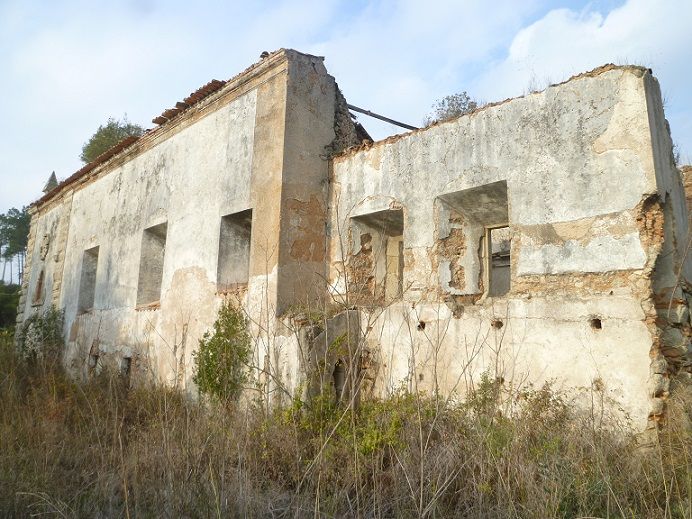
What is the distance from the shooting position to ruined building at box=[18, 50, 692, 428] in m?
5.11

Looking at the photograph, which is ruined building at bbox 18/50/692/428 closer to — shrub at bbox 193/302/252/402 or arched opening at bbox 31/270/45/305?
shrub at bbox 193/302/252/402

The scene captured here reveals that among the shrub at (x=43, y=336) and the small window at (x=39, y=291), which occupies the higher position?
the small window at (x=39, y=291)

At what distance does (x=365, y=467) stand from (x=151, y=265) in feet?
26.1

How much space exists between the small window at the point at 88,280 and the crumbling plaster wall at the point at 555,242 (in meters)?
8.94

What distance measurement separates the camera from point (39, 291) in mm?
15484

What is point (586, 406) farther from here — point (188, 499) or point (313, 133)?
point (313, 133)

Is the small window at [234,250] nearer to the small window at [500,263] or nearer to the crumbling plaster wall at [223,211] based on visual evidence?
the crumbling plaster wall at [223,211]

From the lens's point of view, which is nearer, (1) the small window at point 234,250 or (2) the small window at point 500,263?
(1) the small window at point 234,250

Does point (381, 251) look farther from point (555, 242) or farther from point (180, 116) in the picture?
point (180, 116)

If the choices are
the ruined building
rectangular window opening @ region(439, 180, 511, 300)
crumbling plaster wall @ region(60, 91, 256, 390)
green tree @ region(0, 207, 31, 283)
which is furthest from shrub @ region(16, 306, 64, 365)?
green tree @ region(0, 207, 31, 283)

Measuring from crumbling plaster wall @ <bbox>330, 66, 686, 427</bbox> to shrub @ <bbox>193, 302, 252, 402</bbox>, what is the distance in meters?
1.92

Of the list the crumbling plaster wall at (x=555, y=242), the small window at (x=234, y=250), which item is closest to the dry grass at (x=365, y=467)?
the crumbling plaster wall at (x=555, y=242)

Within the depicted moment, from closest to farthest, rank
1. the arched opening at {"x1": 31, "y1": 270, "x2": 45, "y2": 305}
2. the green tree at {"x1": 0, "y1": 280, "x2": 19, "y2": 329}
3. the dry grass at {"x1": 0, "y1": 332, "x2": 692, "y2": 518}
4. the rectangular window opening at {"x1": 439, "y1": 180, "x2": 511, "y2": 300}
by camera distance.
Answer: the dry grass at {"x1": 0, "y1": 332, "x2": 692, "y2": 518} → the rectangular window opening at {"x1": 439, "y1": 180, "x2": 511, "y2": 300} → the arched opening at {"x1": 31, "y1": 270, "x2": 45, "y2": 305} → the green tree at {"x1": 0, "y1": 280, "x2": 19, "y2": 329}

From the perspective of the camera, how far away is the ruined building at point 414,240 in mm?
5105
